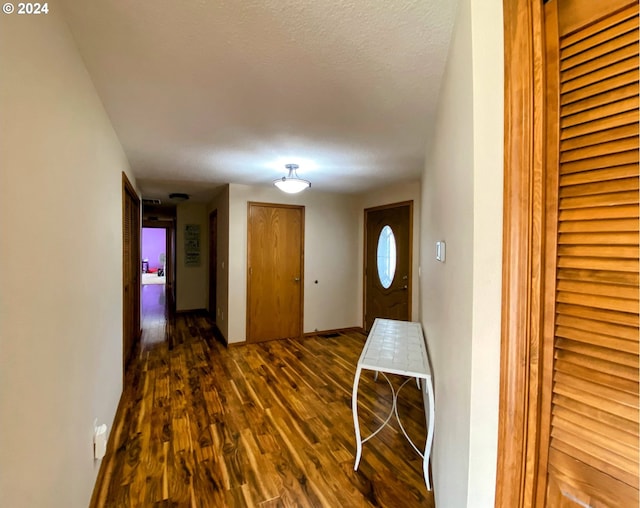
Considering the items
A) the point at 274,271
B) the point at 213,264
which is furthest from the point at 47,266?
the point at 213,264

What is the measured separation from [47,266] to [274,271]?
351cm

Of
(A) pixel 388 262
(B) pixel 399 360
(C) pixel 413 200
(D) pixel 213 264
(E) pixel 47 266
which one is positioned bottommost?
(B) pixel 399 360

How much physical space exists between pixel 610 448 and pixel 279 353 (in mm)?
3659

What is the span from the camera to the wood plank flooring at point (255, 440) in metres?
1.66

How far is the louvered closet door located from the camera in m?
0.57

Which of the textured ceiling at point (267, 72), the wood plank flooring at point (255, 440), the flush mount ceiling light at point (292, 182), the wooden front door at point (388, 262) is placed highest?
the textured ceiling at point (267, 72)

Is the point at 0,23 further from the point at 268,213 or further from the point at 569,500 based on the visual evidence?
the point at 268,213

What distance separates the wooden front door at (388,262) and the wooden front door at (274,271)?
1.15m

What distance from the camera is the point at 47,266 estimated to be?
97cm

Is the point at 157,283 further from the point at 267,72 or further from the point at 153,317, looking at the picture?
the point at 267,72

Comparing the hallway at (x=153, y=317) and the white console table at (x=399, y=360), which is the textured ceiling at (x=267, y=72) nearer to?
the white console table at (x=399, y=360)

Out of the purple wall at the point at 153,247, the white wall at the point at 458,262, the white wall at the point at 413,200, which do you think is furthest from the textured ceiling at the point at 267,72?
the purple wall at the point at 153,247

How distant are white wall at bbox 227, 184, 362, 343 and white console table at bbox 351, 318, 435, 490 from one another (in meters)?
2.16

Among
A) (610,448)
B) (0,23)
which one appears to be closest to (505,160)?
(610,448)
